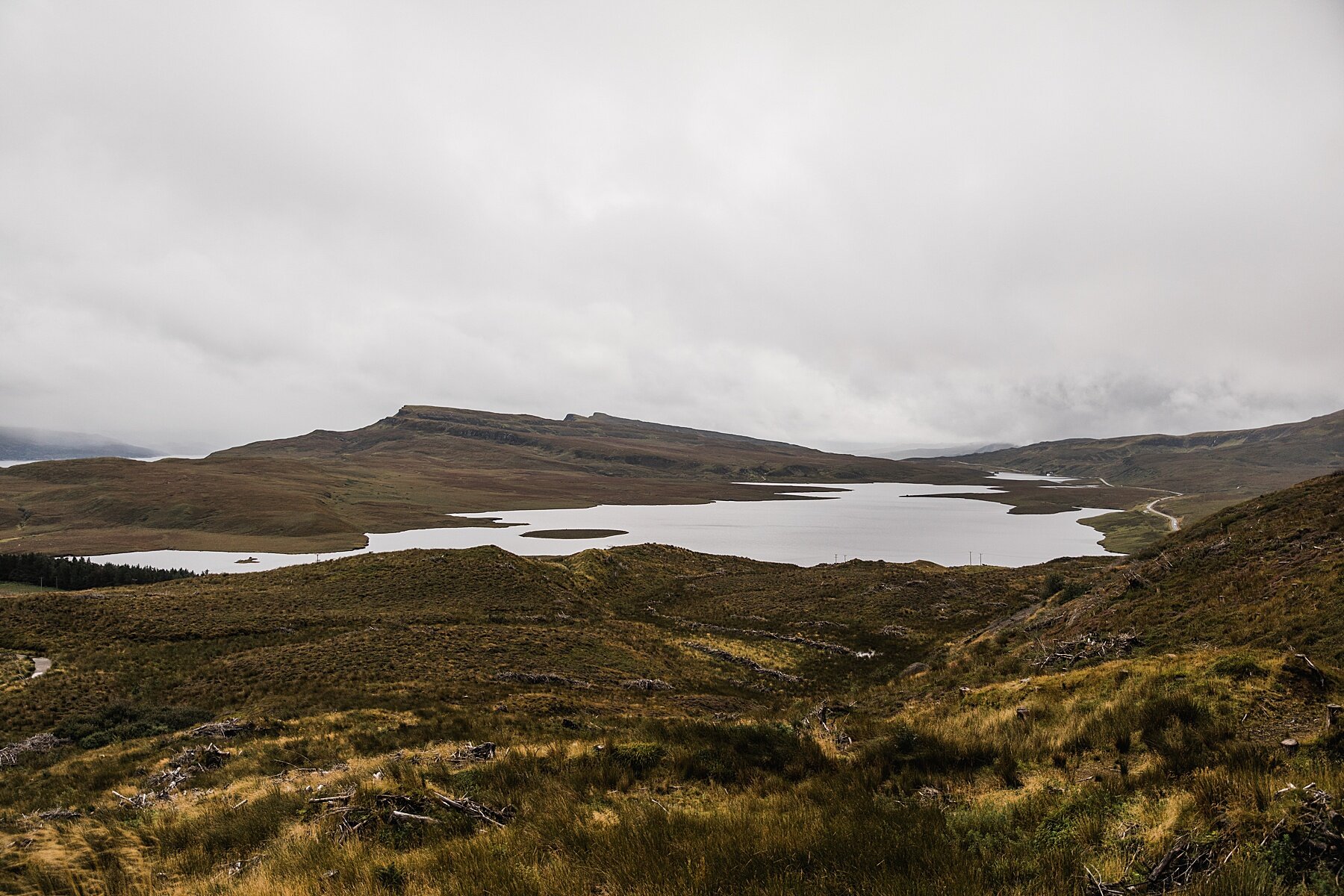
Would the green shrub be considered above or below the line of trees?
above

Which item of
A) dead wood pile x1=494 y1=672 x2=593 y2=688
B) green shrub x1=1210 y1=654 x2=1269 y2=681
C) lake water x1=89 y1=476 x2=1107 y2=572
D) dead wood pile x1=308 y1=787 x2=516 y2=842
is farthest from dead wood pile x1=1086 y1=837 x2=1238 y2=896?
lake water x1=89 y1=476 x2=1107 y2=572

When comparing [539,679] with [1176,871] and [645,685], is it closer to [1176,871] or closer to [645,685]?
[645,685]

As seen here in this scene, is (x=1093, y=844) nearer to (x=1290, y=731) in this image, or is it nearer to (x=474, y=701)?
(x=1290, y=731)

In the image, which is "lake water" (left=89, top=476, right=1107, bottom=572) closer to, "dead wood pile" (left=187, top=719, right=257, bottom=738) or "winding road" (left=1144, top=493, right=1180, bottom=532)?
"winding road" (left=1144, top=493, right=1180, bottom=532)

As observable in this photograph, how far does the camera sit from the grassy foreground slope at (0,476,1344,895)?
4984 millimetres

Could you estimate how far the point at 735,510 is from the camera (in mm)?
162625

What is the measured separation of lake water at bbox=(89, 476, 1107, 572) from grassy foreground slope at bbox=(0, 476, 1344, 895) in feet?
185

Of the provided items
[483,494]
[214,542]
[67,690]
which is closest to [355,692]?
[67,690]

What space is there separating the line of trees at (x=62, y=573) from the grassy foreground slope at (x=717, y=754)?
45375mm

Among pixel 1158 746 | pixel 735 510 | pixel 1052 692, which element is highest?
pixel 1158 746

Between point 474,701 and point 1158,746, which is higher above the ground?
point 1158,746

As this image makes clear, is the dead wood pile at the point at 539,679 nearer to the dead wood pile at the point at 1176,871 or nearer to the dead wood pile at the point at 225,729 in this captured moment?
the dead wood pile at the point at 225,729

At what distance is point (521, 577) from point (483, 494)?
467 feet

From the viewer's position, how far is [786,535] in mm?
108750
